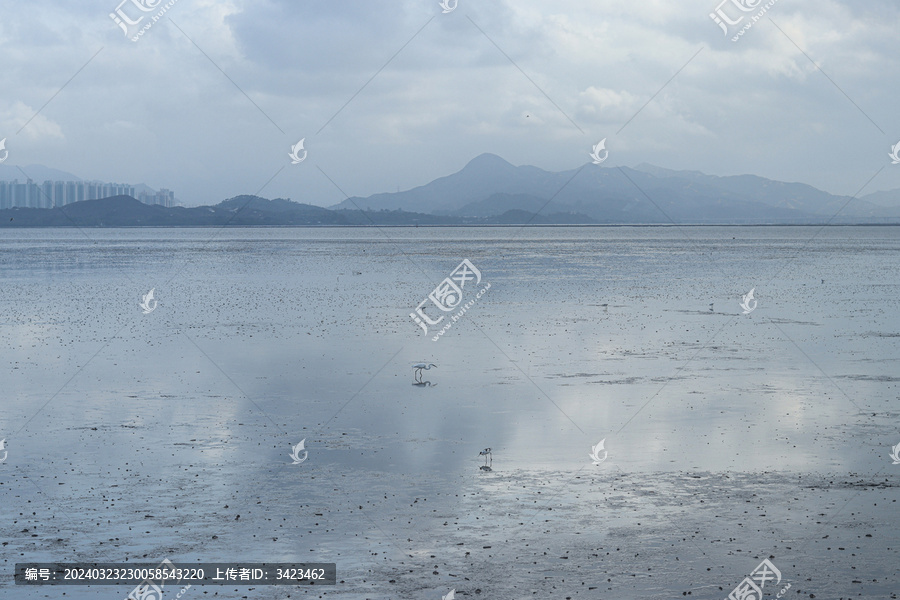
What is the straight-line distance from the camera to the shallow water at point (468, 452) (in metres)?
14.0

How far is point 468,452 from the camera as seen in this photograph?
19781 mm

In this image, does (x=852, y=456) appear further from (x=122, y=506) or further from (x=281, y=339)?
(x=281, y=339)

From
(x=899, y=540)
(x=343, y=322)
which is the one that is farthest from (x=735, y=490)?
(x=343, y=322)

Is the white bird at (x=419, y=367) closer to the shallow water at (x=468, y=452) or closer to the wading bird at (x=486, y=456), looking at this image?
the shallow water at (x=468, y=452)

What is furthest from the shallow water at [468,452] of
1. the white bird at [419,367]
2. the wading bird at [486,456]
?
the white bird at [419,367]

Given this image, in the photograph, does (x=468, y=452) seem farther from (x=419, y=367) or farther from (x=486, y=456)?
(x=419, y=367)

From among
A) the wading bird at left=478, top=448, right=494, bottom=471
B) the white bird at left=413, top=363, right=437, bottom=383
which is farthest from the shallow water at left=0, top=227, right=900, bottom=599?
the white bird at left=413, top=363, right=437, bottom=383

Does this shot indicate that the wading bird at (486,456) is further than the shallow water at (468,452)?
Yes

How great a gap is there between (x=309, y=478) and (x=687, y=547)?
7.45 metres

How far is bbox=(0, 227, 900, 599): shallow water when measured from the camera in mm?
14016

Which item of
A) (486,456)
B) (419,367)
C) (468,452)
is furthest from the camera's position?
(419,367)

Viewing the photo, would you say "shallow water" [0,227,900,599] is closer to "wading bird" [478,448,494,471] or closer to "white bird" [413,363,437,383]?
"wading bird" [478,448,494,471]

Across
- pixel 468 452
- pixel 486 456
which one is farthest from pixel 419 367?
pixel 486 456

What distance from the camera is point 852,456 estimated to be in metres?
19.3
